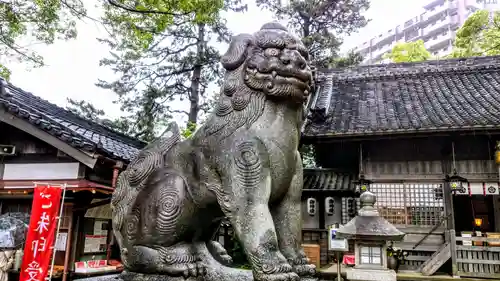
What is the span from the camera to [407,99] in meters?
11.7

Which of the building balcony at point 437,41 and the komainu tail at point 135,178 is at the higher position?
the building balcony at point 437,41

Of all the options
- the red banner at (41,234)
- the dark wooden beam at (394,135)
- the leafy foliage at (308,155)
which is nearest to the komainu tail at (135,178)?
the red banner at (41,234)

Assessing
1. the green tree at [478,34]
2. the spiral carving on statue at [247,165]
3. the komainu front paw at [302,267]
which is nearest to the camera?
the spiral carving on statue at [247,165]

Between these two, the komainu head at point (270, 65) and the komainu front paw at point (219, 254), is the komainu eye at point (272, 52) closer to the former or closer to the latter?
the komainu head at point (270, 65)

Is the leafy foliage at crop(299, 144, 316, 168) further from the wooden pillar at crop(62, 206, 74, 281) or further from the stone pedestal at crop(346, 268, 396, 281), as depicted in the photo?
the wooden pillar at crop(62, 206, 74, 281)

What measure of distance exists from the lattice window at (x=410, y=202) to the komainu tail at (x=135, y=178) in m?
8.74

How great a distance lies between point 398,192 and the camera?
10164mm

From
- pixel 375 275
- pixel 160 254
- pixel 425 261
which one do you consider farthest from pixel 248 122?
pixel 425 261

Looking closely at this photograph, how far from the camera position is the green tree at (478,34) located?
790 inches

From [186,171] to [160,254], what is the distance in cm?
56

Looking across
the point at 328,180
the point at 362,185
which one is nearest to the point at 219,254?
the point at 362,185

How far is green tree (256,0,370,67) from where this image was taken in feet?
60.1

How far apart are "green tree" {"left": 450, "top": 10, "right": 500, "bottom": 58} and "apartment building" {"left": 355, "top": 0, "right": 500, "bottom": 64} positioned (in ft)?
91.6

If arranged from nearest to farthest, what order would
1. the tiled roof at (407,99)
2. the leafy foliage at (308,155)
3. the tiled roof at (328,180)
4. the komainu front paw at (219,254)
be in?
the komainu front paw at (219,254) < the tiled roof at (407,99) < the tiled roof at (328,180) < the leafy foliage at (308,155)
